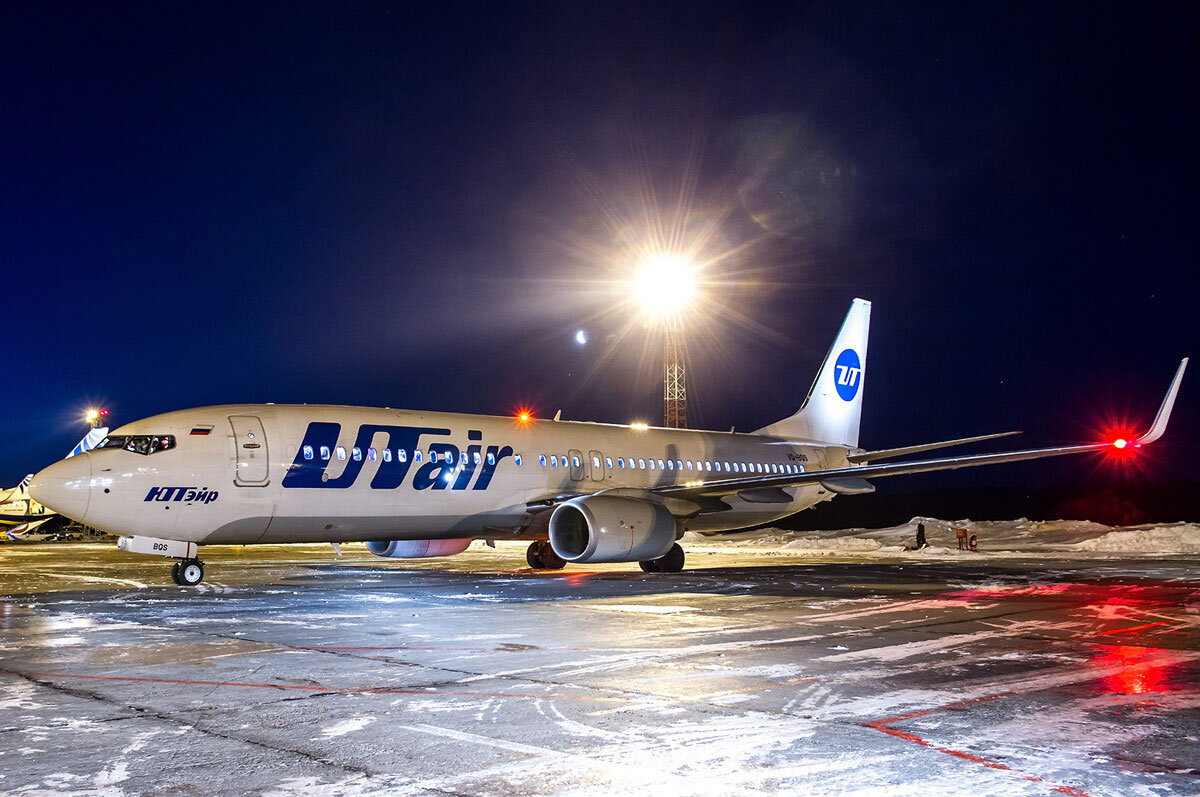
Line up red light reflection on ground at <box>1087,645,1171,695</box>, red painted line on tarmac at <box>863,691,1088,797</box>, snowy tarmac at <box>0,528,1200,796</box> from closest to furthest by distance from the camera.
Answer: red painted line on tarmac at <box>863,691,1088,797</box> → snowy tarmac at <box>0,528,1200,796</box> → red light reflection on ground at <box>1087,645,1171,695</box>

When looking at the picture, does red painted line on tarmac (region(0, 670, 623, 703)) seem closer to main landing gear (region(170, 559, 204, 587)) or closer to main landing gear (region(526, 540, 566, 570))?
main landing gear (region(170, 559, 204, 587))

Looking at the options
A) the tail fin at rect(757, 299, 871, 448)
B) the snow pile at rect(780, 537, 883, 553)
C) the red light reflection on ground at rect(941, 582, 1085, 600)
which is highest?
the tail fin at rect(757, 299, 871, 448)

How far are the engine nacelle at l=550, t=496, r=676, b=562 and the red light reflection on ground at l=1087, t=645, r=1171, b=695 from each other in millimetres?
9217

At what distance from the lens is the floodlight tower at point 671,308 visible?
33.6m

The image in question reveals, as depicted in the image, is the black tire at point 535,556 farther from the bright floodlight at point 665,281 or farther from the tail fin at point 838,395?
the bright floodlight at point 665,281

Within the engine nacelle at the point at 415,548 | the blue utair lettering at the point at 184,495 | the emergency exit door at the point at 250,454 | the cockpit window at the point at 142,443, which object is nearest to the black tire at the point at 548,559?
the engine nacelle at the point at 415,548

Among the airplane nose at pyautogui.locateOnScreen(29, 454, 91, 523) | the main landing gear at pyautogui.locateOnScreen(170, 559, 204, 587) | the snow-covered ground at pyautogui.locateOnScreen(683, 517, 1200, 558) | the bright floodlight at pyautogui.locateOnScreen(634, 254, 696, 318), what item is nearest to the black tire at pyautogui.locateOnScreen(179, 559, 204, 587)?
the main landing gear at pyautogui.locateOnScreen(170, 559, 204, 587)

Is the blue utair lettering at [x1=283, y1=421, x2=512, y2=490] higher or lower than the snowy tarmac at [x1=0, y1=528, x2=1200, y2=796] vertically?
higher

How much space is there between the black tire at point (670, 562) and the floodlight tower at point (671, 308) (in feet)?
46.7

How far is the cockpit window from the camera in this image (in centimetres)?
1476

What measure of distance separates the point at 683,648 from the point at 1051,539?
29.9 meters

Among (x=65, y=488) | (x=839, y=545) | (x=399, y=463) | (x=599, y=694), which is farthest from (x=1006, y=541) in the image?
(x=599, y=694)

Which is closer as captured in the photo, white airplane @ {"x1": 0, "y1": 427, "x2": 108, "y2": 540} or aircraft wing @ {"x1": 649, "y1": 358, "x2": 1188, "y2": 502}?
aircraft wing @ {"x1": 649, "y1": 358, "x2": 1188, "y2": 502}

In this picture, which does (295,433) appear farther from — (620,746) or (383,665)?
(620,746)
